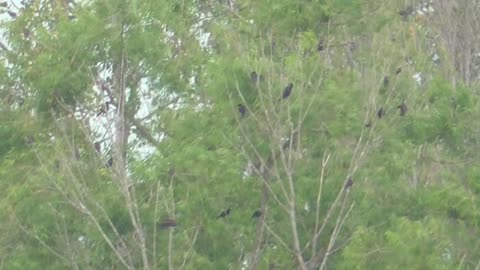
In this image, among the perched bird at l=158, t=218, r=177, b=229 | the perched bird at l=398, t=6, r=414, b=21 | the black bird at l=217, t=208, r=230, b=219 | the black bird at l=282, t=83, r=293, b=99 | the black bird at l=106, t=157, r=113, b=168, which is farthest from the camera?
the perched bird at l=398, t=6, r=414, b=21

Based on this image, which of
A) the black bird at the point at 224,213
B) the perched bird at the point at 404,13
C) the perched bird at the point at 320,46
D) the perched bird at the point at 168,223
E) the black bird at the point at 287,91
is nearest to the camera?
the perched bird at the point at 168,223

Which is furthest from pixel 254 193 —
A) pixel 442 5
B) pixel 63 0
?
pixel 442 5

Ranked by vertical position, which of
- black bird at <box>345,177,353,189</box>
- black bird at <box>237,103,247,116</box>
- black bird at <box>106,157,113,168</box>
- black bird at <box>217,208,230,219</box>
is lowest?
black bird at <box>217,208,230,219</box>

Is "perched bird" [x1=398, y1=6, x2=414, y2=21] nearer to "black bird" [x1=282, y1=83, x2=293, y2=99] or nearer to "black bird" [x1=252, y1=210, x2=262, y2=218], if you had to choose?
"black bird" [x1=282, y1=83, x2=293, y2=99]

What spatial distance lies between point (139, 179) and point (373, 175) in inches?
71.1

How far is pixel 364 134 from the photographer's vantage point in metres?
10.3

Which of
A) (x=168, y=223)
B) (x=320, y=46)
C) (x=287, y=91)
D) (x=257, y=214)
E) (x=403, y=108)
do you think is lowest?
(x=257, y=214)

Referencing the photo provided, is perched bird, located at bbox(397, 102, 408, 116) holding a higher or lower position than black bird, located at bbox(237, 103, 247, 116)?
lower

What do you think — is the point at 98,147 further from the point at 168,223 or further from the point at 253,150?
the point at 253,150

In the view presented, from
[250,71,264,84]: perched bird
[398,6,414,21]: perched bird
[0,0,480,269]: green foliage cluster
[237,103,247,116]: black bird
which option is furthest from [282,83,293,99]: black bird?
[398,6,414,21]: perched bird

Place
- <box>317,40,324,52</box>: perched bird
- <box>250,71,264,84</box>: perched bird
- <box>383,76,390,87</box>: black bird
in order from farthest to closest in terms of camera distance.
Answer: <box>317,40,324,52</box>: perched bird
<box>383,76,390,87</box>: black bird
<box>250,71,264,84</box>: perched bird

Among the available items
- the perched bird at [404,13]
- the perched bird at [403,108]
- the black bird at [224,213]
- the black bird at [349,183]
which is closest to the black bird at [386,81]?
the perched bird at [403,108]

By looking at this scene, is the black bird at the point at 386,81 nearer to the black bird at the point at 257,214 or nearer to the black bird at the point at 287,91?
the black bird at the point at 287,91

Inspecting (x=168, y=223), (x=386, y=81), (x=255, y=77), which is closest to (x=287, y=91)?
(x=255, y=77)
